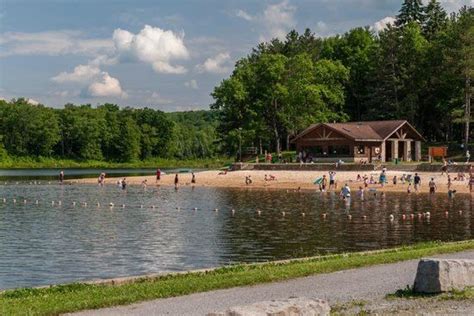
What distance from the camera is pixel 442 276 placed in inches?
512

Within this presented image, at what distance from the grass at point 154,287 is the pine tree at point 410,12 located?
9489cm

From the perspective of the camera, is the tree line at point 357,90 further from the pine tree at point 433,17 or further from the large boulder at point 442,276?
the large boulder at point 442,276

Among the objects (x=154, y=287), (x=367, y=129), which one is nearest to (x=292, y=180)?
(x=367, y=129)

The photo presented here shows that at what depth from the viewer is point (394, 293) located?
13555 millimetres

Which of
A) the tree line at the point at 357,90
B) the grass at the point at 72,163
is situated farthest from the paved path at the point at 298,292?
the grass at the point at 72,163

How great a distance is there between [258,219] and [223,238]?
27.2 feet

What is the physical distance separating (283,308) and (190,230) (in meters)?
25.0

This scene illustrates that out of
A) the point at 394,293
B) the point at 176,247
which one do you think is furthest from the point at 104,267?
the point at 394,293

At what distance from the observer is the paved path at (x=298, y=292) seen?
1251 cm

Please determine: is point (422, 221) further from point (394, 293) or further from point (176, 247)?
point (394, 293)

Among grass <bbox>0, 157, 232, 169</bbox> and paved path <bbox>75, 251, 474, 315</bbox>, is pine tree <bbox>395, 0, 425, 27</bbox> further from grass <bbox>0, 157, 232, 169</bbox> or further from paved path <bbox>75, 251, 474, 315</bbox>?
paved path <bbox>75, 251, 474, 315</bbox>

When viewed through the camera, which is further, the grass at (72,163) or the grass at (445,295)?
the grass at (72,163)

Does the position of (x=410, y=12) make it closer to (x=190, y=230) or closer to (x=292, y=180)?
(x=292, y=180)

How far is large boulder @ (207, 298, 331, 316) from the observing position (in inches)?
365
